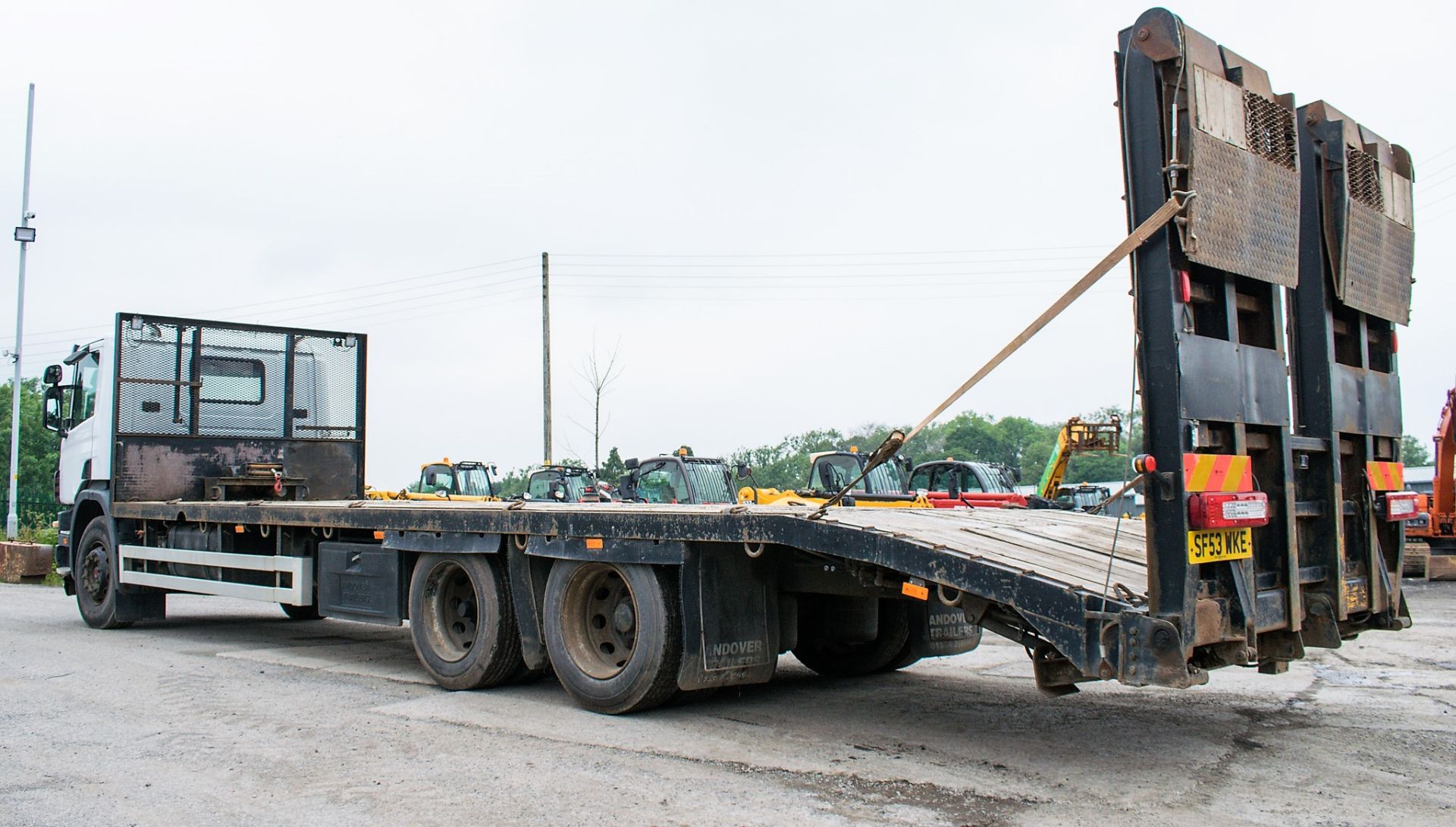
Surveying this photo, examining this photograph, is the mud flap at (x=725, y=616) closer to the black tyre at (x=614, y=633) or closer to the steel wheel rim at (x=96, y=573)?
the black tyre at (x=614, y=633)

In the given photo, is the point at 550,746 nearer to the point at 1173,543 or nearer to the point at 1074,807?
the point at 1074,807

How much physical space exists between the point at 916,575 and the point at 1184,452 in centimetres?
135

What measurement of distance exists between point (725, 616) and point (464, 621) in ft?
8.18

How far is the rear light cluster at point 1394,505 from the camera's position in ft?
20.7

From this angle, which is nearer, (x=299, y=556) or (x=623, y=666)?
(x=623, y=666)

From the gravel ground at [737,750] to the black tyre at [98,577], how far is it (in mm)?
2698

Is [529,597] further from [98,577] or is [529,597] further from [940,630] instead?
[98,577]

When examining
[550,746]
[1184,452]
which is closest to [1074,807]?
[1184,452]

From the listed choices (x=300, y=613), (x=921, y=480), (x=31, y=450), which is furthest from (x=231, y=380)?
(x=31, y=450)

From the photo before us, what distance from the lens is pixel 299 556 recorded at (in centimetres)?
989

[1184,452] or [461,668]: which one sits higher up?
[1184,452]

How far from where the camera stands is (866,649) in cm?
850

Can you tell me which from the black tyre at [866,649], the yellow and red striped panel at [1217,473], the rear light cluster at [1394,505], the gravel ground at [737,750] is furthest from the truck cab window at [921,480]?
the yellow and red striped panel at [1217,473]

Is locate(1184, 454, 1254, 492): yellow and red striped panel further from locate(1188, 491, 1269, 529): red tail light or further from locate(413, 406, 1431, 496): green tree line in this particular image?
locate(413, 406, 1431, 496): green tree line
